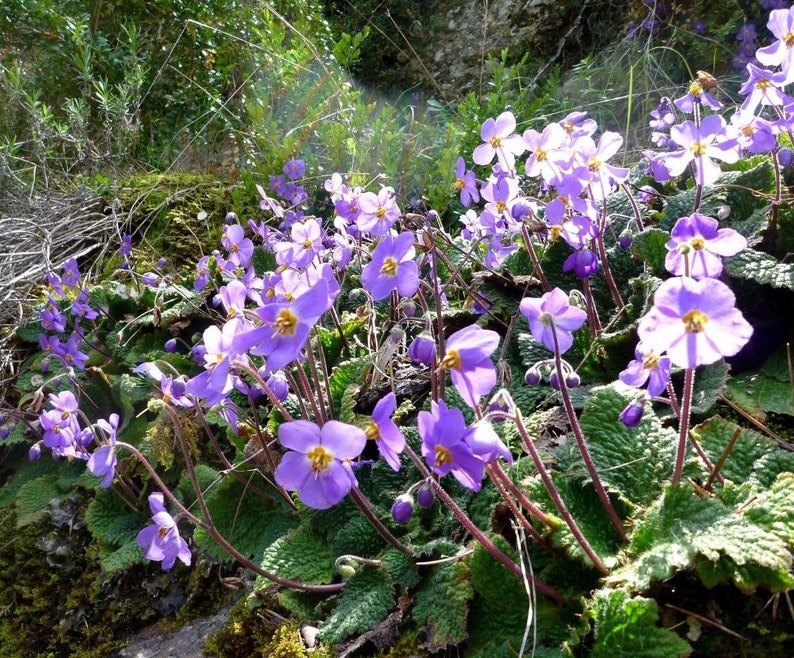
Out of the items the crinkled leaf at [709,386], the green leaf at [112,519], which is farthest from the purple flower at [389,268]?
the green leaf at [112,519]

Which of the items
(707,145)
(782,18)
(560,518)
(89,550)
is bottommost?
(89,550)

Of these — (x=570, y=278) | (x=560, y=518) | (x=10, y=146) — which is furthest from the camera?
(x=10, y=146)

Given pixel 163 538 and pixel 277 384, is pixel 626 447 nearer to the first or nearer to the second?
pixel 277 384

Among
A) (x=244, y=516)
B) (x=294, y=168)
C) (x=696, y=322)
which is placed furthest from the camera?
(x=294, y=168)

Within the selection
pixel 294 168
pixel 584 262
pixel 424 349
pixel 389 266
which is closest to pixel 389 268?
pixel 389 266

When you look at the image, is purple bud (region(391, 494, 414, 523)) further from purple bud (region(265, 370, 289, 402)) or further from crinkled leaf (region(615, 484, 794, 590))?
purple bud (region(265, 370, 289, 402))

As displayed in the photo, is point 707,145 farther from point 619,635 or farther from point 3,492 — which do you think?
point 3,492

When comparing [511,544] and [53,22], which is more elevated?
[511,544]

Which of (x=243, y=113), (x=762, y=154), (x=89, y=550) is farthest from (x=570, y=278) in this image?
(x=243, y=113)
